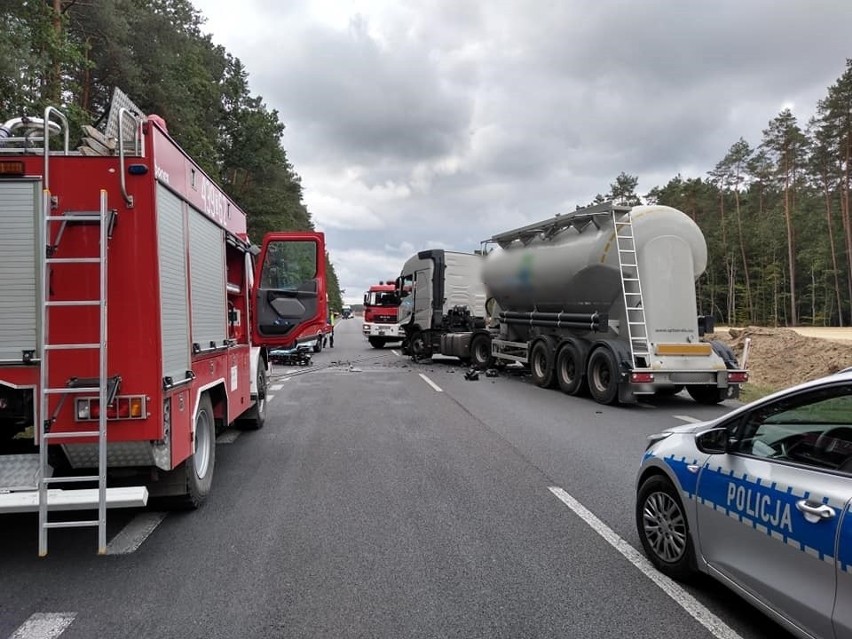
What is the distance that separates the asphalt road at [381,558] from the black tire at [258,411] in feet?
2.85

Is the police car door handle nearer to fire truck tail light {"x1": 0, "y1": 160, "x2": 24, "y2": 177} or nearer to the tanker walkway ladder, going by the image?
the tanker walkway ladder

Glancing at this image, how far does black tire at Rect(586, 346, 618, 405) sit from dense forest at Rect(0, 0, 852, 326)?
446 inches

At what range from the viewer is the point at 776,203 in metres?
54.1

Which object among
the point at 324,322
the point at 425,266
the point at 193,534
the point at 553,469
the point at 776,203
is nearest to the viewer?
the point at 193,534

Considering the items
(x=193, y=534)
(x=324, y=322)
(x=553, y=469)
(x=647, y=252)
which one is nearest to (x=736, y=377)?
(x=647, y=252)

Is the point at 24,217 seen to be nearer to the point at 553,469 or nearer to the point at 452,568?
the point at 452,568

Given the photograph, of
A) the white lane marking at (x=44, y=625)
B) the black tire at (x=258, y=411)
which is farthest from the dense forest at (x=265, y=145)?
the white lane marking at (x=44, y=625)

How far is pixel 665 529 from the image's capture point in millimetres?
3861

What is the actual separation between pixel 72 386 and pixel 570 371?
35.9ft

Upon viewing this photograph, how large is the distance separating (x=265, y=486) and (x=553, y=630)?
3.64 m

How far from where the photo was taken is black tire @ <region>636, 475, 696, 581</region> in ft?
12.1

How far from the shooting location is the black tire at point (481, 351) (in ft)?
61.4

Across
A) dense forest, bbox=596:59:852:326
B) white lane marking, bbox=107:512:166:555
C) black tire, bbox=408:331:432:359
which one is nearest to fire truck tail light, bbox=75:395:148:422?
white lane marking, bbox=107:512:166:555

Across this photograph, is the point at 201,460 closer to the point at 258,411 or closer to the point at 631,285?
the point at 258,411
